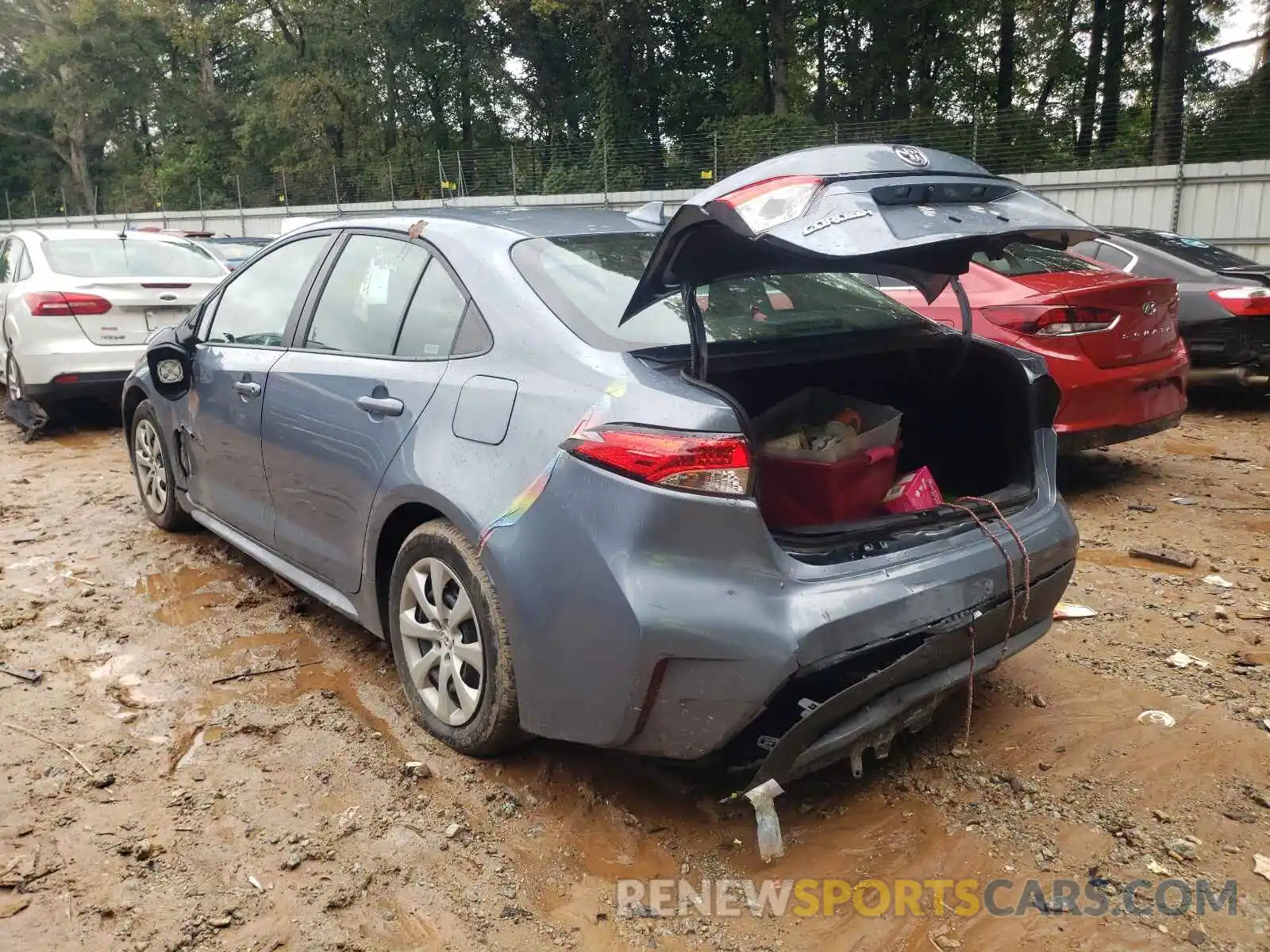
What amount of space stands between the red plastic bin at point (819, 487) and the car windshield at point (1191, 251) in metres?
6.33

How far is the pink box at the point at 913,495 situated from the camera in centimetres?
291

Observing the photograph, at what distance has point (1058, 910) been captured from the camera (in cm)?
224

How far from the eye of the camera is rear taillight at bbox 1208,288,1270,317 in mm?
7230

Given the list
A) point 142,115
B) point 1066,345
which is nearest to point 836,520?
point 1066,345

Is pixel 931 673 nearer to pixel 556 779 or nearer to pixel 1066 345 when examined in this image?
pixel 556 779

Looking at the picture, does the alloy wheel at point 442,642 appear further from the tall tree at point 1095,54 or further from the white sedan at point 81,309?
the tall tree at point 1095,54

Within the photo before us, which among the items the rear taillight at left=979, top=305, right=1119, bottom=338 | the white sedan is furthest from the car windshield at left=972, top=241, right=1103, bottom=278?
the white sedan

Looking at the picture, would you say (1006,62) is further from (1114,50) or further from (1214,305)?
(1214,305)

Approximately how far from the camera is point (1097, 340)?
16.7 feet

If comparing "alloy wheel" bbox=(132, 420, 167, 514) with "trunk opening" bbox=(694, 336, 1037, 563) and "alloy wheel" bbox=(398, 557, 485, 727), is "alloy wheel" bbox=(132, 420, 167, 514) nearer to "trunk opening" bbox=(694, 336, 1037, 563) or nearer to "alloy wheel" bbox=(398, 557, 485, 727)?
"alloy wheel" bbox=(398, 557, 485, 727)

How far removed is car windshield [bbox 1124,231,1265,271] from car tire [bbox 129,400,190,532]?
7487 mm

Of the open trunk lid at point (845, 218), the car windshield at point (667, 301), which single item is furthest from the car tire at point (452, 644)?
the open trunk lid at point (845, 218)

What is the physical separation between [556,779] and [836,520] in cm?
112

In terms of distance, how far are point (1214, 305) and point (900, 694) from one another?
21.4ft
